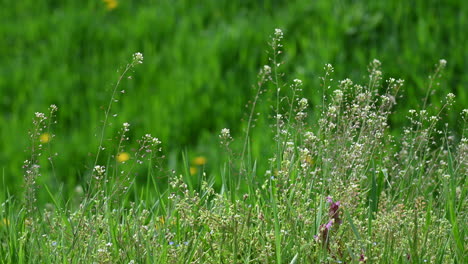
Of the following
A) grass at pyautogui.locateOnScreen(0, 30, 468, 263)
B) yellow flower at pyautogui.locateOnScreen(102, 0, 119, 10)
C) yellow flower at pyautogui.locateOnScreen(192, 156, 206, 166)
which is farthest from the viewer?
yellow flower at pyautogui.locateOnScreen(102, 0, 119, 10)

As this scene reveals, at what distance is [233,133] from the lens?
191 inches

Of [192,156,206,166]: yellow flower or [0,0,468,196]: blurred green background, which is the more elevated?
[0,0,468,196]: blurred green background

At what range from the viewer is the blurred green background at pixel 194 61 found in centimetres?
488

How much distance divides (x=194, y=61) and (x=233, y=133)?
842mm

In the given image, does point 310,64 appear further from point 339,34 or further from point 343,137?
point 343,137

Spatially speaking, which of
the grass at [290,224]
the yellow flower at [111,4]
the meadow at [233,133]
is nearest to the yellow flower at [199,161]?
the meadow at [233,133]

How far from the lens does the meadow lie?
7.16 feet

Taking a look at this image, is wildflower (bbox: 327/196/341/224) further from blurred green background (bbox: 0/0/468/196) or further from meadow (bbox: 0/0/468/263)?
blurred green background (bbox: 0/0/468/196)

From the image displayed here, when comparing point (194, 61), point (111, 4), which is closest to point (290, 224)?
point (194, 61)

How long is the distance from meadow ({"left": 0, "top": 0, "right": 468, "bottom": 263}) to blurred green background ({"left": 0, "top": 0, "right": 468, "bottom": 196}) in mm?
15

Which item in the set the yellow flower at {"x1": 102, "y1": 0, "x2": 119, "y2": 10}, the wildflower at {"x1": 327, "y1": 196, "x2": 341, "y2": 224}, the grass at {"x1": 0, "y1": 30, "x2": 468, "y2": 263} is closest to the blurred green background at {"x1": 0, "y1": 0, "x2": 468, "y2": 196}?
the yellow flower at {"x1": 102, "y1": 0, "x2": 119, "y2": 10}

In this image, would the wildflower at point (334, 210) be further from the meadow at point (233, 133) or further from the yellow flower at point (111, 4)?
the yellow flower at point (111, 4)

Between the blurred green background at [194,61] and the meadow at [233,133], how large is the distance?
15 mm

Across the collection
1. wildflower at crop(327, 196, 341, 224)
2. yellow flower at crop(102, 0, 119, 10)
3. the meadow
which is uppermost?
yellow flower at crop(102, 0, 119, 10)
